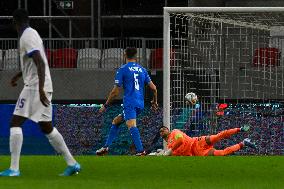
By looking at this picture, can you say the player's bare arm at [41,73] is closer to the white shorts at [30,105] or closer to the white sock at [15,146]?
the white shorts at [30,105]

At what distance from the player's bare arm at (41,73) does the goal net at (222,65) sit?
297 inches

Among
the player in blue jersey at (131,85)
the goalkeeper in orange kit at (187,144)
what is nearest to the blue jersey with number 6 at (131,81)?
the player in blue jersey at (131,85)

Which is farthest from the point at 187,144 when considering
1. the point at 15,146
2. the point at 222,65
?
the point at 15,146

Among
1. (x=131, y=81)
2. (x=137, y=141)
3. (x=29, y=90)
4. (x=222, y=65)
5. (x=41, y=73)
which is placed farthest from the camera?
(x=222, y=65)

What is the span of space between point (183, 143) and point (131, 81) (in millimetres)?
1369

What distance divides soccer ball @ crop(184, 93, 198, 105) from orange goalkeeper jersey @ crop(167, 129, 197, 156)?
7.15 feet

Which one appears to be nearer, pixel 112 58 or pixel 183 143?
A: pixel 183 143

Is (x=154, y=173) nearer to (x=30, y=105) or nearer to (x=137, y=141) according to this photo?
(x=30, y=105)

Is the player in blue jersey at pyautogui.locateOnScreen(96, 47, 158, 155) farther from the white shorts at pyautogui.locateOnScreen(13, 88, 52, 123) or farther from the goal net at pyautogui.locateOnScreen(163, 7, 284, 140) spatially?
the white shorts at pyautogui.locateOnScreen(13, 88, 52, 123)

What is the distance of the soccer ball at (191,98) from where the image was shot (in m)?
20.5

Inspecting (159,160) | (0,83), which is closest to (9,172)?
(159,160)

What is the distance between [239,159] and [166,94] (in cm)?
461

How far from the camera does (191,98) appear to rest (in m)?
20.6

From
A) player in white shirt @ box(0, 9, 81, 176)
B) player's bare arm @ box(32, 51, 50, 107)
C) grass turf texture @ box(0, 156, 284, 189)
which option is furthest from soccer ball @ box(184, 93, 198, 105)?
player's bare arm @ box(32, 51, 50, 107)
